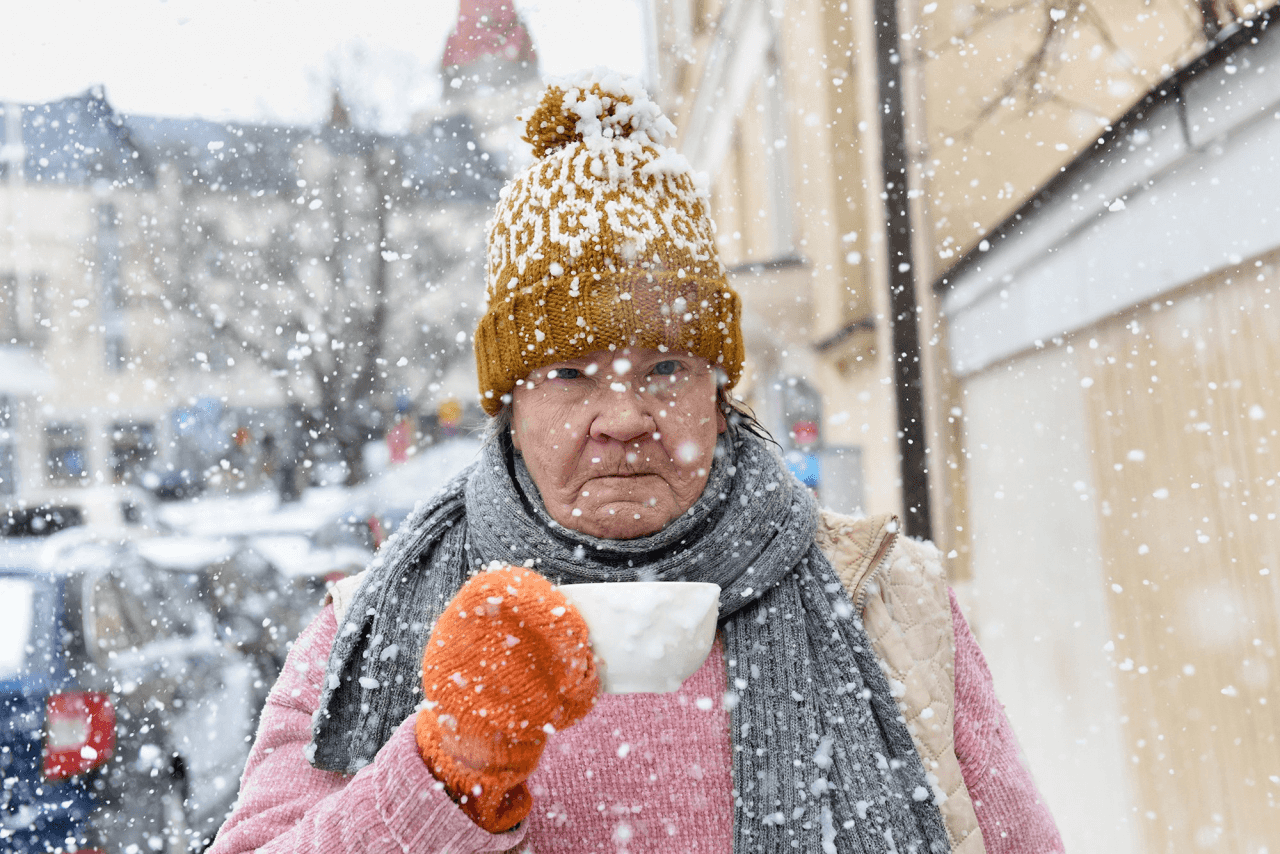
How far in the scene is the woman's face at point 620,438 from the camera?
1321 millimetres

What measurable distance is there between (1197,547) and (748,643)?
2135mm

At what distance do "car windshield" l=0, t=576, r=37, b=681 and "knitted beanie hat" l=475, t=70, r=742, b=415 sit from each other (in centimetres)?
360

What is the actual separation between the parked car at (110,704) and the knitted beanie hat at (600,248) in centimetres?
356

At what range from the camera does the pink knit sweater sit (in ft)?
4.11

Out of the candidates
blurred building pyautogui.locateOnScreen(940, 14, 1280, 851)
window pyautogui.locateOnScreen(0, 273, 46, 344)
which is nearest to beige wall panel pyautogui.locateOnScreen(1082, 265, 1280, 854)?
blurred building pyautogui.locateOnScreen(940, 14, 1280, 851)

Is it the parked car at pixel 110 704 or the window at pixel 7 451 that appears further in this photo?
the window at pixel 7 451

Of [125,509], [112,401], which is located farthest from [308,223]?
[112,401]

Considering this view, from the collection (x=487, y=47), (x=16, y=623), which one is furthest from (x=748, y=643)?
(x=487, y=47)

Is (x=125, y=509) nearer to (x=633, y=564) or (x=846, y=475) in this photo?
(x=846, y=475)

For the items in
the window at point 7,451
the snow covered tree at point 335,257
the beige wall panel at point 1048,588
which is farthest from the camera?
the window at point 7,451

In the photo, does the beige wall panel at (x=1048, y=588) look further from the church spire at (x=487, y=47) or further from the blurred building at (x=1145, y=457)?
the church spire at (x=487, y=47)

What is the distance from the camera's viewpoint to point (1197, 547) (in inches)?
110

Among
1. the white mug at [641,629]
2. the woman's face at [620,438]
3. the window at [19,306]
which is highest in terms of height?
the window at [19,306]

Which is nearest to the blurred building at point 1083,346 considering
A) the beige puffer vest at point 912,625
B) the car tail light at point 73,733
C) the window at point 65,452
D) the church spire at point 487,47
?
the beige puffer vest at point 912,625
